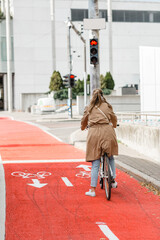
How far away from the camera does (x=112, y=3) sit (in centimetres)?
6159

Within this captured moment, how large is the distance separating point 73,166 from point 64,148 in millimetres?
4426

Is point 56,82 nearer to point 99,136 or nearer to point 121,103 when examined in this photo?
point 121,103

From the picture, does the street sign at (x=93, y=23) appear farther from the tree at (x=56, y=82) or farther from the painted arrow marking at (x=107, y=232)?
the tree at (x=56, y=82)

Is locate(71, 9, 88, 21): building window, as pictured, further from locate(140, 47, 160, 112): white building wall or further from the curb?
the curb

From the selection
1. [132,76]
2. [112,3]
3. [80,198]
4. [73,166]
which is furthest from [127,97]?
[80,198]

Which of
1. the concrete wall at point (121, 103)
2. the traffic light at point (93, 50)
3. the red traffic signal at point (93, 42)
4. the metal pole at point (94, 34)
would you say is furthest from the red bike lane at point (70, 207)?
the concrete wall at point (121, 103)

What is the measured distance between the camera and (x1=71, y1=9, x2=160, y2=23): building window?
6075 centimetres

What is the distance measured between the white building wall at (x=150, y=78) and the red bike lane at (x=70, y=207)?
13392 mm

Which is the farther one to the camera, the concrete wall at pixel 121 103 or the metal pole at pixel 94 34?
the concrete wall at pixel 121 103

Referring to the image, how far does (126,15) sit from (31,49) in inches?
581

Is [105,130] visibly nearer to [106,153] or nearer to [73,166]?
[106,153]

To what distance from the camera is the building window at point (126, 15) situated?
199 feet

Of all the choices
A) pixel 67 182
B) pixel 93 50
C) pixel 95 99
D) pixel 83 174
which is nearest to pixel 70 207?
pixel 95 99

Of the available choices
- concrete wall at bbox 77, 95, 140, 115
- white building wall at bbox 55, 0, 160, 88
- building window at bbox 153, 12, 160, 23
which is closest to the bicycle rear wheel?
concrete wall at bbox 77, 95, 140, 115
